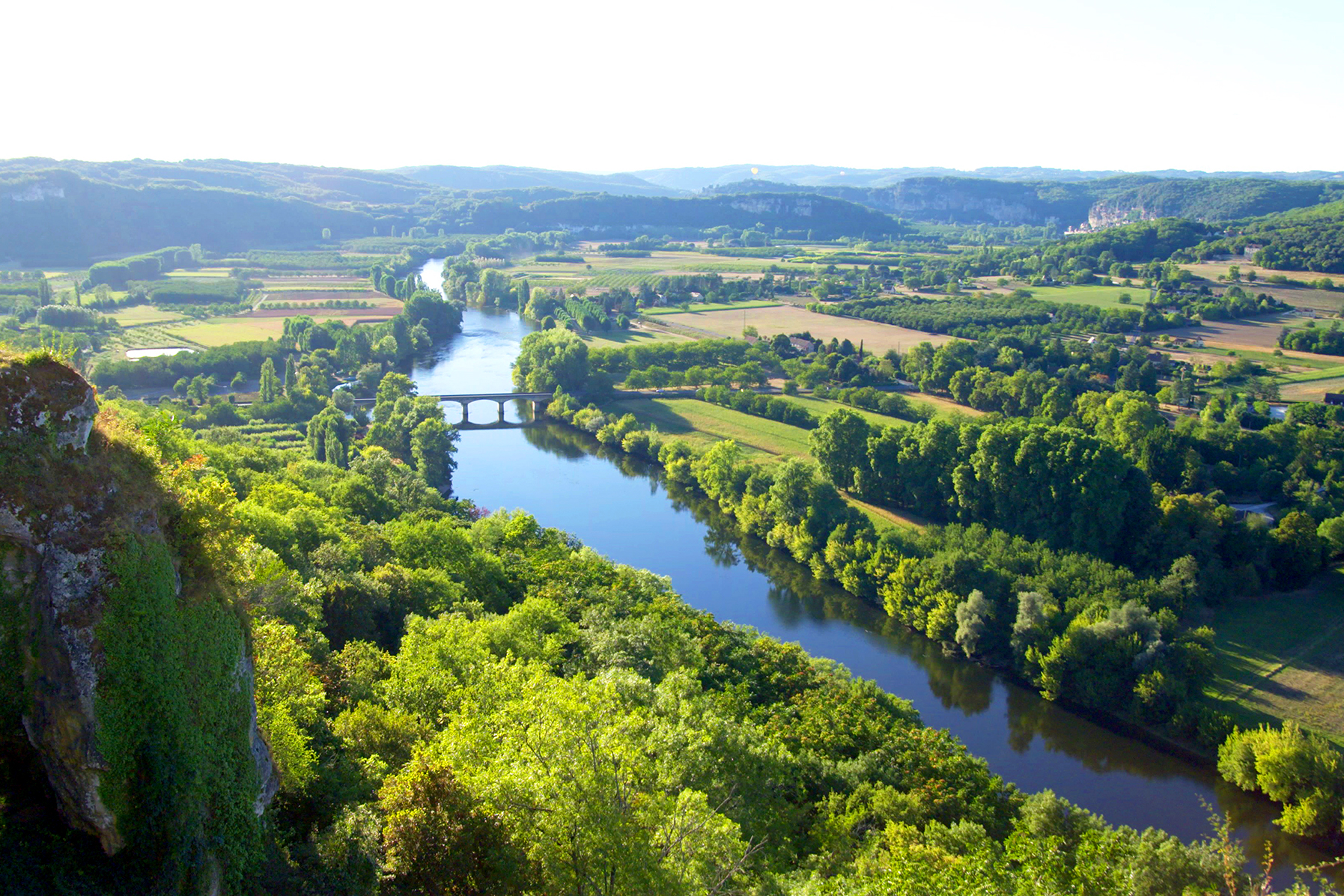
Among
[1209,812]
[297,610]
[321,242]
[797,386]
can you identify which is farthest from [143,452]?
[321,242]

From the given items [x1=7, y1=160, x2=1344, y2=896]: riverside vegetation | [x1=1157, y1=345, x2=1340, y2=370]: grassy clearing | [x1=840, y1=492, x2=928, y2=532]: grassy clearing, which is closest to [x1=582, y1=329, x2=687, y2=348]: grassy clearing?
[x1=7, y1=160, x2=1344, y2=896]: riverside vegetation

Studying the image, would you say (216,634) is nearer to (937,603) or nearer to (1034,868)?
(1034,868)

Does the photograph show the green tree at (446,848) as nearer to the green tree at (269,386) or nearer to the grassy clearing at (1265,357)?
the green tree at (269,386)

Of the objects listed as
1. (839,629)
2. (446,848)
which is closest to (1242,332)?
(839,629)

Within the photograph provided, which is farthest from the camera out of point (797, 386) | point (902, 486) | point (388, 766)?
point (797, 386)

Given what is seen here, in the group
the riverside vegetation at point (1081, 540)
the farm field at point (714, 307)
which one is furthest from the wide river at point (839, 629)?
the farm field at point (714, 307)

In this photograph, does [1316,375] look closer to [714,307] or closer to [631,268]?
[714,307]
